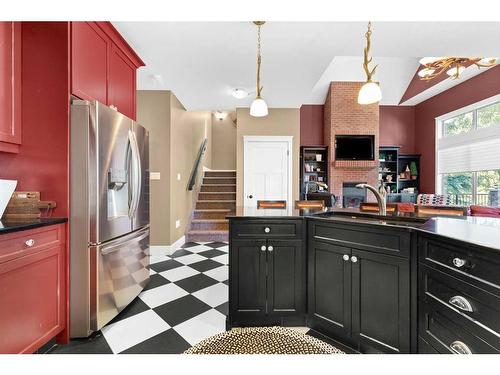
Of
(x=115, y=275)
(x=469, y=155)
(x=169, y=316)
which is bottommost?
(x=169, y=316)

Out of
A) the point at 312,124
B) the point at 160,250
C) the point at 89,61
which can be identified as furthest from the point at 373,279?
the point at 312,124

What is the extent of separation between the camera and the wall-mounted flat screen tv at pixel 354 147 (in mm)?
6488

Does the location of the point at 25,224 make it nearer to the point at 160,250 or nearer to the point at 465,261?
the point at 465,261

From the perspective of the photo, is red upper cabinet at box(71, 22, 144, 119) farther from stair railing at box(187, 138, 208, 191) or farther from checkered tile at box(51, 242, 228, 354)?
stair railing at box(187, 138, 208, 191)

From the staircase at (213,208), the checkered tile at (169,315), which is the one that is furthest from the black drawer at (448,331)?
the staircase at (213,208)

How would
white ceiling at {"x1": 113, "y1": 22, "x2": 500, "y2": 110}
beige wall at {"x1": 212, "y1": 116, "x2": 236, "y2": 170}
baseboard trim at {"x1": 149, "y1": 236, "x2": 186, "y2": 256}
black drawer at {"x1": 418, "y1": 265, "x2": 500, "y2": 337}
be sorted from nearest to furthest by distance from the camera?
black drawer at {"x1": 418, "y1": 265, "x2": 500, "y2": 337} → white ceiling at {"x1": 113, "y1": 22, "x2": 500, "y2": 110} → baseboard trim at {"x1": 149, "y1": 236, "x2": 186, "y2": 256} → beige wall at {"x1": 212, "y1": 116, "x2": 236, "y2": 170}

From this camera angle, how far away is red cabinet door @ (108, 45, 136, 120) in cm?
227

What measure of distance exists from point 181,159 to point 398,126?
661 centimetres

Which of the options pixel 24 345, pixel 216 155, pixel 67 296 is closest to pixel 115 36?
pixel 67 296

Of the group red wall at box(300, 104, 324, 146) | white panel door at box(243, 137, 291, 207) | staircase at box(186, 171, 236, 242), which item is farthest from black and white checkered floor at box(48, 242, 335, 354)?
red wall at box(300, 104, 324, 146)

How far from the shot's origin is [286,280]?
72.4 inches

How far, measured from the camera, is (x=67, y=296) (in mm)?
1701

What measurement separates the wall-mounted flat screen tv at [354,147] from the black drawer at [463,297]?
221 inches

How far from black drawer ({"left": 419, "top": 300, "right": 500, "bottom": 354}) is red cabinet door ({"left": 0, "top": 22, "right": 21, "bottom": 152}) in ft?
8.96
